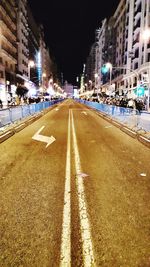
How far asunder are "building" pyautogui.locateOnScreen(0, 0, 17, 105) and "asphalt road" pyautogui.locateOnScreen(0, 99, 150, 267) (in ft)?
153

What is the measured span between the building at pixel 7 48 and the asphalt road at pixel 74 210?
46717mm

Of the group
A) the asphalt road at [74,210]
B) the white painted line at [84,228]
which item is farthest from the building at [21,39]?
the white painted line at [84,228]

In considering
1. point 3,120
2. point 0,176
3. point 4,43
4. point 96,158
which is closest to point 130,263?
point 0,176

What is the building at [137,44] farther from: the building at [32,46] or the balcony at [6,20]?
the building at [32,46]

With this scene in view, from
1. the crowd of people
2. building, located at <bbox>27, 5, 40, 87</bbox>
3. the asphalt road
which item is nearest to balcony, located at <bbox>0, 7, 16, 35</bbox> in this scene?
building, located at <bbox>27, 5, 40, 87</bbox>

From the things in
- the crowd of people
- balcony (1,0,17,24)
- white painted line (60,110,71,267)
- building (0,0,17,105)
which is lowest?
white painted line (60,110,71,267)

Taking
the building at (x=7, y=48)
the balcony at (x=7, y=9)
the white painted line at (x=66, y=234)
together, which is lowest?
the white painted line at (x=66, y=234)

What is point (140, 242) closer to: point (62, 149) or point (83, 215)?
point (83, 215)

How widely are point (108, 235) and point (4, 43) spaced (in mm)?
60326

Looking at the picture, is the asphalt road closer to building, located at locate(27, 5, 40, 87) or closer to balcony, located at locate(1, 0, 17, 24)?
balcony, located at locate(1, 0, 17, 24)

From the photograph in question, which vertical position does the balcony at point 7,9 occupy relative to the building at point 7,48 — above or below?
above

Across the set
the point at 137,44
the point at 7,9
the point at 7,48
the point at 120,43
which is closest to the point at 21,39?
the point at 7,9

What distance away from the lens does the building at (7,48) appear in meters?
53.6

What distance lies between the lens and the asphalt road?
11.2 ft
